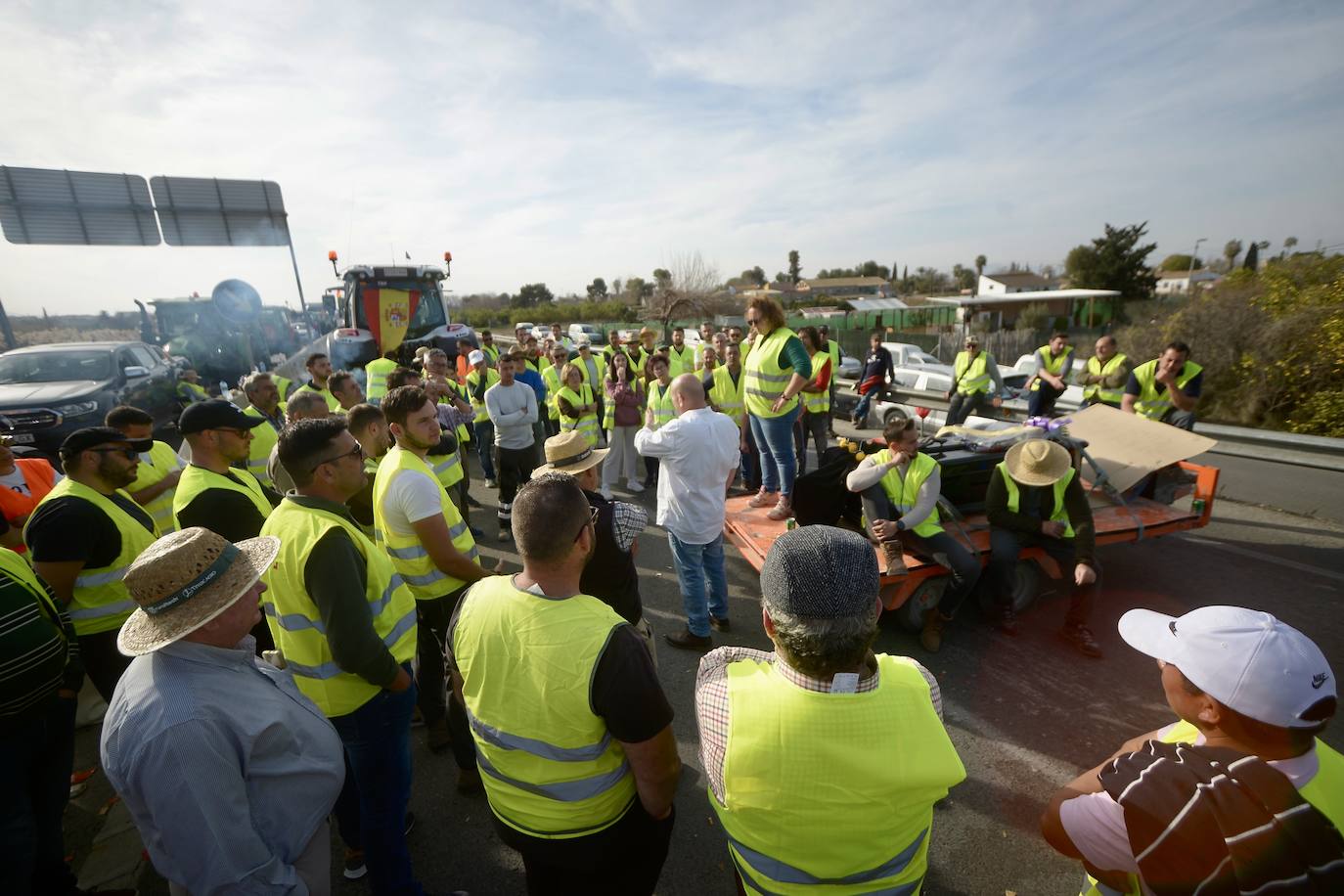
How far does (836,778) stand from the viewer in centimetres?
122

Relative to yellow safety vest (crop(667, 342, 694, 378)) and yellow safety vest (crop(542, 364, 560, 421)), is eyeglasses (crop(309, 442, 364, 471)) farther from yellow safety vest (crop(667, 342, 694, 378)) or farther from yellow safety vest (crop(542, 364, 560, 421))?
yellow safety vest (crop(667, 342, 694, 378))

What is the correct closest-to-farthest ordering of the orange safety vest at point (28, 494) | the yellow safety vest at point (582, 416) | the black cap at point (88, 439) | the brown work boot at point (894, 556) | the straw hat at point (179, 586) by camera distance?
the straw hat at point (179, 586) < the black cap at point (88, 439) < the orange safety vest at point (28, 494) < the brown work boot at point (894, 556) < the yellow safety vest at point (582, 416)

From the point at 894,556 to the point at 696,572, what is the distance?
4.51 feet

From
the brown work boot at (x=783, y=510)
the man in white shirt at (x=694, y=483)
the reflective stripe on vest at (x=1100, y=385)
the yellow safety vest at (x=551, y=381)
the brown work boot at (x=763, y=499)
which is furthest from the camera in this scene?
the yellow safety vest at (x=551, y=381)

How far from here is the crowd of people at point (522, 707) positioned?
1237 mm

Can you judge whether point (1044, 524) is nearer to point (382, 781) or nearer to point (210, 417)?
point (382, 781)

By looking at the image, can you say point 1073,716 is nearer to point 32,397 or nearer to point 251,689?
point 251,689

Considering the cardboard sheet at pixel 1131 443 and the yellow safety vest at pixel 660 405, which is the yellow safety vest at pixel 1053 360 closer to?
the cardboard sheet at pixel 1131 443

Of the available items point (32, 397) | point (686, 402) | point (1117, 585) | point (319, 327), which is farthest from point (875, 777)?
point (319, 327)

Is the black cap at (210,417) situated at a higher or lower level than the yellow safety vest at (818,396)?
higher

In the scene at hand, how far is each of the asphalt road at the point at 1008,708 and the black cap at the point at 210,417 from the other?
209cm

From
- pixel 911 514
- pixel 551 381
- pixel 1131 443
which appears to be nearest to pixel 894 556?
pixel 911 514

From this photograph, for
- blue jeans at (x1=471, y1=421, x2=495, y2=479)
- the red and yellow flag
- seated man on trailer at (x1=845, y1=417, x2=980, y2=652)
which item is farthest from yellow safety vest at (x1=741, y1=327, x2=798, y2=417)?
the red and yellow flag

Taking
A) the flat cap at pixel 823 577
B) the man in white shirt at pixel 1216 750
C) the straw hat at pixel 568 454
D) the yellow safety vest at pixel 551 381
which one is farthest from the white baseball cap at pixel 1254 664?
the yellow safety vest at pixel 551 381
